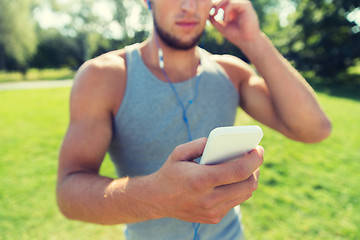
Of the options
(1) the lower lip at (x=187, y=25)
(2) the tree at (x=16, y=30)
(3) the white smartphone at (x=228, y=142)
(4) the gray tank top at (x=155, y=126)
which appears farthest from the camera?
(2) the tree at (x=16, y=30)

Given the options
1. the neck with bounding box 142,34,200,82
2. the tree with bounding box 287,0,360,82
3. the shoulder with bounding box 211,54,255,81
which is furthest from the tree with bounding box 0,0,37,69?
the shoulder with bounding box 211,54,255,81

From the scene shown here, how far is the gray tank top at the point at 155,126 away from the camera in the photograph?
114 centimetres

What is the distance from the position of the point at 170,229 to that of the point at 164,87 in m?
0.73

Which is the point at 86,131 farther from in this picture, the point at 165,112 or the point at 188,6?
the point at 188,6

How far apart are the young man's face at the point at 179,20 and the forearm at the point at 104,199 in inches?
31.6

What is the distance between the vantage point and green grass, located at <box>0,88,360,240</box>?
2.57 metres

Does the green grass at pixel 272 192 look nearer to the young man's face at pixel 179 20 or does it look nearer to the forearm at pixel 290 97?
the forearm at pixel 290 97

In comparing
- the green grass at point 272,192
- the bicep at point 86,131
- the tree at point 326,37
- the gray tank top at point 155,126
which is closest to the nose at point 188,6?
the gray tank top at point 155,126

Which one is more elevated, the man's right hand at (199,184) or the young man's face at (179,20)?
the young man's face at (179,20)

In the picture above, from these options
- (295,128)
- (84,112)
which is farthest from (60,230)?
(295,128)

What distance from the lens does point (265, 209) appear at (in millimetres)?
2834

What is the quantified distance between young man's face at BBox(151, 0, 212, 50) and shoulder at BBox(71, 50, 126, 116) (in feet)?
1.05

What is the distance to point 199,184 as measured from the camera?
0.60 meters

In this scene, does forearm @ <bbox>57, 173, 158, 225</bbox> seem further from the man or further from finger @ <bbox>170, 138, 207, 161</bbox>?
finger @ <bbox>170, 138, 207, 161</bbox>
